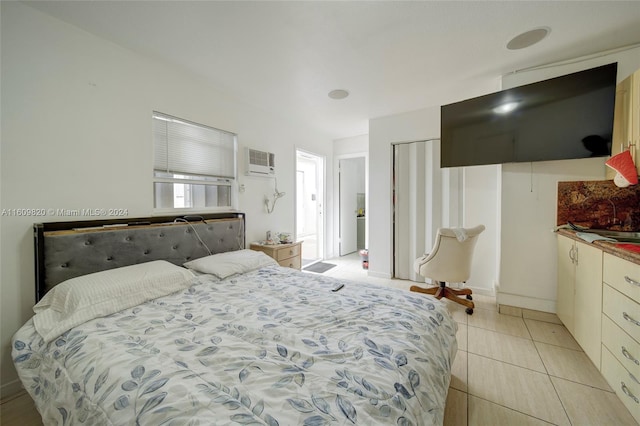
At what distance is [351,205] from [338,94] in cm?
298

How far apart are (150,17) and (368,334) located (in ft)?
8.21

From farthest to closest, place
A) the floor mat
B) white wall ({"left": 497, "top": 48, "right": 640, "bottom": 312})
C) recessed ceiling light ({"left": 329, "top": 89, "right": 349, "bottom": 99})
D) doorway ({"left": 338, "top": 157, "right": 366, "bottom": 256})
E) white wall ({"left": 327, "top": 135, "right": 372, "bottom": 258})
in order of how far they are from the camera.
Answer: doorway ({"left": 338, "top": 157, "right": 366, "bottom": 256}) < white wall ({"left": 327, "top": 135, "right": 372, "bottom": 258}) < the floor mat < recessed ceiling light ({"left": 329, "top": 89, "right": 349, "bottom": 99}) < white wall ({"left": 497, "top": 48, "right": 640, "bottom": 312})

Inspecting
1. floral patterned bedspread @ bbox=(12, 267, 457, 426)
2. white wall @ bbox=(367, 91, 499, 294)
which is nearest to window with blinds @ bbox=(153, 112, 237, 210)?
floral patterned bedspread @ bbox=(12, 267, 457, 426)

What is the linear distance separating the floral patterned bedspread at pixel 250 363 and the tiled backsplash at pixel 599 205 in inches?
73.8

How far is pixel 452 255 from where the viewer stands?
262cm

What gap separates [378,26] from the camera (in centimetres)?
182

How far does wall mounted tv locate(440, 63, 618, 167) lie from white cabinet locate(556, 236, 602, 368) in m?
0.85

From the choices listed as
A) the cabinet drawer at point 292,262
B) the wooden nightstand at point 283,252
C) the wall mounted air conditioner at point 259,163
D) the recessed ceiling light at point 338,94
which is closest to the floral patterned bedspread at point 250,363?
the wooden nightstand at point 283,252

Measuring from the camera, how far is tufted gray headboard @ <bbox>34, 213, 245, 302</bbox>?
160 centimetres

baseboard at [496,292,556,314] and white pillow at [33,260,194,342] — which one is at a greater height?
white pillow at [33,260,194,342]

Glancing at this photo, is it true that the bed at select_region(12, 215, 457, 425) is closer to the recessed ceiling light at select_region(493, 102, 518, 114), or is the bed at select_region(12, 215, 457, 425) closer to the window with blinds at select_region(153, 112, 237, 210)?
the window with blinds at select_region(153, 112, 237, 210)

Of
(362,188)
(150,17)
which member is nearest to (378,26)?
(150,17)

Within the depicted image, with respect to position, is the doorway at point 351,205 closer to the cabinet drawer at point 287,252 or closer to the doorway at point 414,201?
the doorway at point 414,201

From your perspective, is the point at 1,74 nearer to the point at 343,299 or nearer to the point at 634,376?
the point at 343,299
